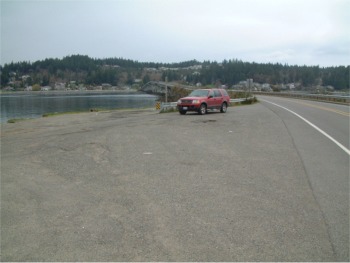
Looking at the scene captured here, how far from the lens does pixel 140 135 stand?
14.6 meters

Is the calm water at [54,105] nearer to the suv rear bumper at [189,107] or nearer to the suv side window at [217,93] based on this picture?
the suv rear bumper at [189,107]

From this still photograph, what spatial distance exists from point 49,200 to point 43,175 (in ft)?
6.57

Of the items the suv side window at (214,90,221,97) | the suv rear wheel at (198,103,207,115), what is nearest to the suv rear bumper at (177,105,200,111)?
the suv rear wheel at (198,103,207,115)

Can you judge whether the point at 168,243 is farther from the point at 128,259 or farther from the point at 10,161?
the point at 10,161

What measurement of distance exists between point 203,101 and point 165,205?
756 inches

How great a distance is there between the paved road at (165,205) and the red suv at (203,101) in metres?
13.3

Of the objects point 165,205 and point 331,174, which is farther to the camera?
point 331,174

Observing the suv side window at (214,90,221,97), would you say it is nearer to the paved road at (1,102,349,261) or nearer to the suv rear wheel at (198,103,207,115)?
the suv rear wheel at (198,103,207,115)

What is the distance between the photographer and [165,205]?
6.01 metres

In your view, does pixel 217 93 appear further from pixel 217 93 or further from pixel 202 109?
pixel 202 109

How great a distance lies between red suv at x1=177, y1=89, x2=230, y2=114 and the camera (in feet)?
80.7

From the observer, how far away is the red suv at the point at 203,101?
24.6m

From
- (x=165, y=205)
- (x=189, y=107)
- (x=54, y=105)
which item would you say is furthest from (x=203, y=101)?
(x=54, y=105)

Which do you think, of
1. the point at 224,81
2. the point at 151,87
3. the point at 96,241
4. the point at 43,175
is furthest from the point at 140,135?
the point at 224,81
